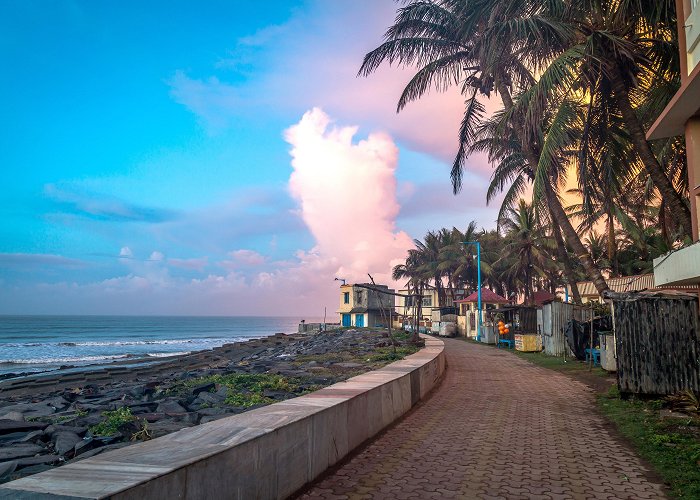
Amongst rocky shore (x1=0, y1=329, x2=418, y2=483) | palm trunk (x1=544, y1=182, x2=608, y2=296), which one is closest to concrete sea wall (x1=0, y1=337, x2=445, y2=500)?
rocky shore (x1=0, y1=329, x2=418, y2=483)

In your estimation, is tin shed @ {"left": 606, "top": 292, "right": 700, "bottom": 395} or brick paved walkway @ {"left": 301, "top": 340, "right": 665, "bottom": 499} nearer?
brick paved walkway @ {"left": 301, "top": 340, "right": 665, "bottom": 499}

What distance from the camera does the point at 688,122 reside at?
10.1 metres

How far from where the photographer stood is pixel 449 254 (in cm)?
5803

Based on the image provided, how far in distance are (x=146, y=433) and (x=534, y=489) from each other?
4388 mm

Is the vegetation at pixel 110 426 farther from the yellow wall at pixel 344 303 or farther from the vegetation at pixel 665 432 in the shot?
the yellow wall at pixel 344 303

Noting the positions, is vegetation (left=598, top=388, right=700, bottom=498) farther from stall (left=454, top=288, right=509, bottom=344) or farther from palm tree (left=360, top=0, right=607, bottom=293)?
stall (left=454, top=288, right=509, bottom=344)

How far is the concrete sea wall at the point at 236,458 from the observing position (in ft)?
9.51

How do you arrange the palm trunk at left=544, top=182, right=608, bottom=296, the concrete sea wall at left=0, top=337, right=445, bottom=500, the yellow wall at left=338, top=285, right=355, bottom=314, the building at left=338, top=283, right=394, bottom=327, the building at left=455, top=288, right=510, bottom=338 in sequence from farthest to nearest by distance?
1. the yellow wall at left=338, top=285, right=355, bottom=314
2. the building at left=338, top=283, right=394, bottom=327
3. the building at left=455, top=288, right=510, bottom=338
4. the palm trunk at left=544, top=182, right=608, bottom=296
5. the concrete sea wall at left=0, top=337, right=445, bottom=500

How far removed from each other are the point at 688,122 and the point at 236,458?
10.4 m

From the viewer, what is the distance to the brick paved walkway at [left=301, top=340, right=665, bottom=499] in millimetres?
4848

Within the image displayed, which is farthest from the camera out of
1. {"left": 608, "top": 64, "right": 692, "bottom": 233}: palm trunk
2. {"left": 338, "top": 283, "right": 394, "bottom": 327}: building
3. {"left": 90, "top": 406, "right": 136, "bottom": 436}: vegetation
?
{"left": 338, "top": 283, "right": 394, "bottom": 327}: building

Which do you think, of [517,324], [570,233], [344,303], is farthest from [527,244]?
[344,303]

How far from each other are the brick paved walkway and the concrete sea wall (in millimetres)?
330

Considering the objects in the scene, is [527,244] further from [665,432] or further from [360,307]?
[665,432]
